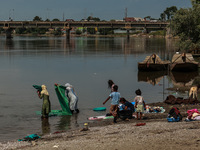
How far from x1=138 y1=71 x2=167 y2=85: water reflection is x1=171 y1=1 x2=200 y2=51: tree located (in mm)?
5222

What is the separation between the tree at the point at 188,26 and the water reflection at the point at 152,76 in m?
5.22

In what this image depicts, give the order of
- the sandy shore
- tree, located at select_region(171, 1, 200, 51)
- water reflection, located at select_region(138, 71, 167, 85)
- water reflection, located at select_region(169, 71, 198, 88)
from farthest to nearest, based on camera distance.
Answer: tree, located at select_region(171, 1, 200, 51)
water reflection, located at select_region(138, 71, 167, 85)
water reflection, located at select_region(169, 71, 198, 88)
the sandy shore

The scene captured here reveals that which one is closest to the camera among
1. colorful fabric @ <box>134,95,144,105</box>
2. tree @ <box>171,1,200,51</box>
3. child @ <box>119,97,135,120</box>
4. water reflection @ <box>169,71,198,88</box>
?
colorful fabric @ <box>134,95,144,105</box>

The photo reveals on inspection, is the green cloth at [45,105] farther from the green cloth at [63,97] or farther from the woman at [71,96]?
the woman at [71,96]

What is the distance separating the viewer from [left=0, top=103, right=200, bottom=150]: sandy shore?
44.5 feet

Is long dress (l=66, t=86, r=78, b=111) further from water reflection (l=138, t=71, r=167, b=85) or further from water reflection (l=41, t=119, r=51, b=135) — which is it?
water reflection (l=138, t=71, r=167, b=85)

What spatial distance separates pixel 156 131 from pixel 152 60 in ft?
111

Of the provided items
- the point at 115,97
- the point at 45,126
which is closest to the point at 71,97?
the point at 45,126

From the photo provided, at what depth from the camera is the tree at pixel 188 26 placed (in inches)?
1869

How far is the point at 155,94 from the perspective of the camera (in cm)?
3169

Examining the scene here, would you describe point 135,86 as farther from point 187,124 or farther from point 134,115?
point 187,124

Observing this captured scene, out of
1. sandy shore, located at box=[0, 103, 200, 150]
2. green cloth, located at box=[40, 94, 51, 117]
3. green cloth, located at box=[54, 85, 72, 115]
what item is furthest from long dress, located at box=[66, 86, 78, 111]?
sandy shore, located at box=[0, 103, 200, 150]

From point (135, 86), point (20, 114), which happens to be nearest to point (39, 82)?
point (135, 86)

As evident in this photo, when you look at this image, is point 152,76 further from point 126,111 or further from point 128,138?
point 128,138
